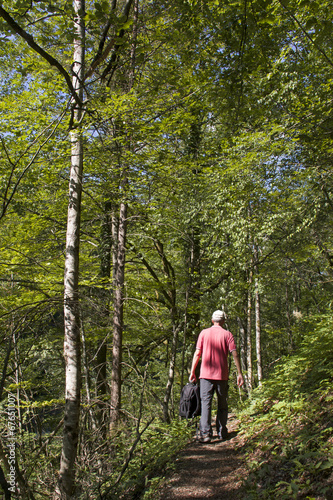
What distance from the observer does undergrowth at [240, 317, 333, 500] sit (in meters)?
2.83

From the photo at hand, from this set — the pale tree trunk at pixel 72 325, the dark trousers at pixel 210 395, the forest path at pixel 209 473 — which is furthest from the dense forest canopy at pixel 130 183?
the dark trousers at pixel 210 395

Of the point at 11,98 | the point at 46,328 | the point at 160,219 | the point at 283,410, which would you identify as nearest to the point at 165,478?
the point at 283,410

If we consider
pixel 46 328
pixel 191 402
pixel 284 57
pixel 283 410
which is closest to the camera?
pixel 46 328

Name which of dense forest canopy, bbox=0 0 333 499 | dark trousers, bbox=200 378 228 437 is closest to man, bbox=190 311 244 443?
dark trousers, bbox=200 378 228 437

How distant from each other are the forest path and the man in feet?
0.94

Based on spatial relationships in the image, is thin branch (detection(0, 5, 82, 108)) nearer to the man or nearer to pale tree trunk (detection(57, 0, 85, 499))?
pale tree trunk (detection(57, 0, 85, 499))

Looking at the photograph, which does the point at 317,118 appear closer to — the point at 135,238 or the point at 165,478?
the point at 135,238

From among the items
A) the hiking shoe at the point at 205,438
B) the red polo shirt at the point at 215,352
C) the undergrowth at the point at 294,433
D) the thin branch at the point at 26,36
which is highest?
the thin branch at the point at 26,36

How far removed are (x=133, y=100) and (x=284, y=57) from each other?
286 centimetres

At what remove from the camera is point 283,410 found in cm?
443

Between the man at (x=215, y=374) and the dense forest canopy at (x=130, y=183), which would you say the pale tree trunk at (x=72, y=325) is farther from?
the man at (x=215, y=374)

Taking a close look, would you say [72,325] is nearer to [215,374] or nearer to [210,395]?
[215,374]

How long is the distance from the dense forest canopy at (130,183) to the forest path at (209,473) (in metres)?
0.70

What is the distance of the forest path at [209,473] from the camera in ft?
11.0
